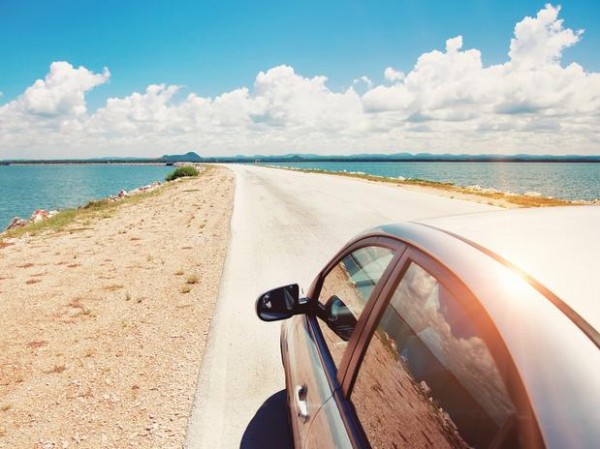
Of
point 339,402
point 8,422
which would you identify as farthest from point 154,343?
point 339,402

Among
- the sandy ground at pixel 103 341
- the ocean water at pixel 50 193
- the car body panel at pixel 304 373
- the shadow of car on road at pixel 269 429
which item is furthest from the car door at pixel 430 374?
the ocean water at pixel 50 193

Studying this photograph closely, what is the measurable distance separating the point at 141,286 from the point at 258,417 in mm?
4561

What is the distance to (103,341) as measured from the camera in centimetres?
495

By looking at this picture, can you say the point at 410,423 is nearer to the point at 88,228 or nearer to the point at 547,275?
the point at 547,275

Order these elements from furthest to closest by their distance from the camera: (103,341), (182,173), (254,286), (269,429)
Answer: (182,173), (254,286), (103,341), (269,429)

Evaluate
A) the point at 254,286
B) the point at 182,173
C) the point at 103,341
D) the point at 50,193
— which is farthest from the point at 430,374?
the point at 50,193

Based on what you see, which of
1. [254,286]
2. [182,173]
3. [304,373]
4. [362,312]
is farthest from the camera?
[182,173]

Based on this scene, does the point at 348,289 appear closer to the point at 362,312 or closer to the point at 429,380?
the point at 362,312

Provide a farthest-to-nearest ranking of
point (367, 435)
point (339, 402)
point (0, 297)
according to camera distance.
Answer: point (0, 297) < point (339, 402) < point (367, 435)

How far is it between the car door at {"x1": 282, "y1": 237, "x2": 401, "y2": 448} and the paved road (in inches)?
42.3

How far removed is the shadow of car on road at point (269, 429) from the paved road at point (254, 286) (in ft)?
0.20

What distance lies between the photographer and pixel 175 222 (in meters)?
14.1

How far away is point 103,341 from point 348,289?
409 cm

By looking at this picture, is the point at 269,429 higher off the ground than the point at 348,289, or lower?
lower
